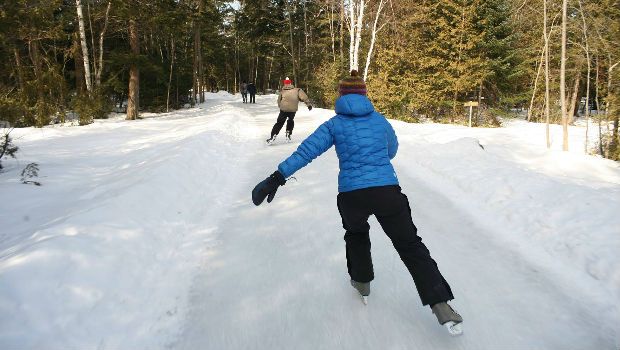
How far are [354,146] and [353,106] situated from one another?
298 millimetres

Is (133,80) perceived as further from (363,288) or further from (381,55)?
(363,288)

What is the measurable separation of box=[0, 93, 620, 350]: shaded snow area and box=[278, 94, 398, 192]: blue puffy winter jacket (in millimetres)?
1161

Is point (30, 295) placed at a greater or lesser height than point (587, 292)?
greater

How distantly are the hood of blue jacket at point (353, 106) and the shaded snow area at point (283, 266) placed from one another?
1.64 meters

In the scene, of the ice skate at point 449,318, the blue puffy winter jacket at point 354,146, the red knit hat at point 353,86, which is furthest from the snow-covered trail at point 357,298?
the red knit hat at point 353,86

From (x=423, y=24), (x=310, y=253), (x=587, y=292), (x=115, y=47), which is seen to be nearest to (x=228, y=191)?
(x=310, y=253)

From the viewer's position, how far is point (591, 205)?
14.6 ft

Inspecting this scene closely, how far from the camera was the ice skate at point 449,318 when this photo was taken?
2521 millimetres

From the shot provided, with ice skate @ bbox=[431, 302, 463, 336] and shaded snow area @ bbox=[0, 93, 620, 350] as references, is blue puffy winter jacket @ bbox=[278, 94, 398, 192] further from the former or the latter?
shaded snow area @ bbox=[0, 93, 620, 350]

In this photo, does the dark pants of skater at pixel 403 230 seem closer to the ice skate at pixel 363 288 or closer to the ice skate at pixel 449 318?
the ice skate at pixel 449 318

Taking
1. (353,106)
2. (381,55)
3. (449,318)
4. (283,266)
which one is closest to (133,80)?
(381,55)

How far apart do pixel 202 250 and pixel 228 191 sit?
7.51ft

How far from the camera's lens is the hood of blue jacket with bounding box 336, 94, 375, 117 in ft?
8.78

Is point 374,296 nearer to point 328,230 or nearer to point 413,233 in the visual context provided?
point 413,233
